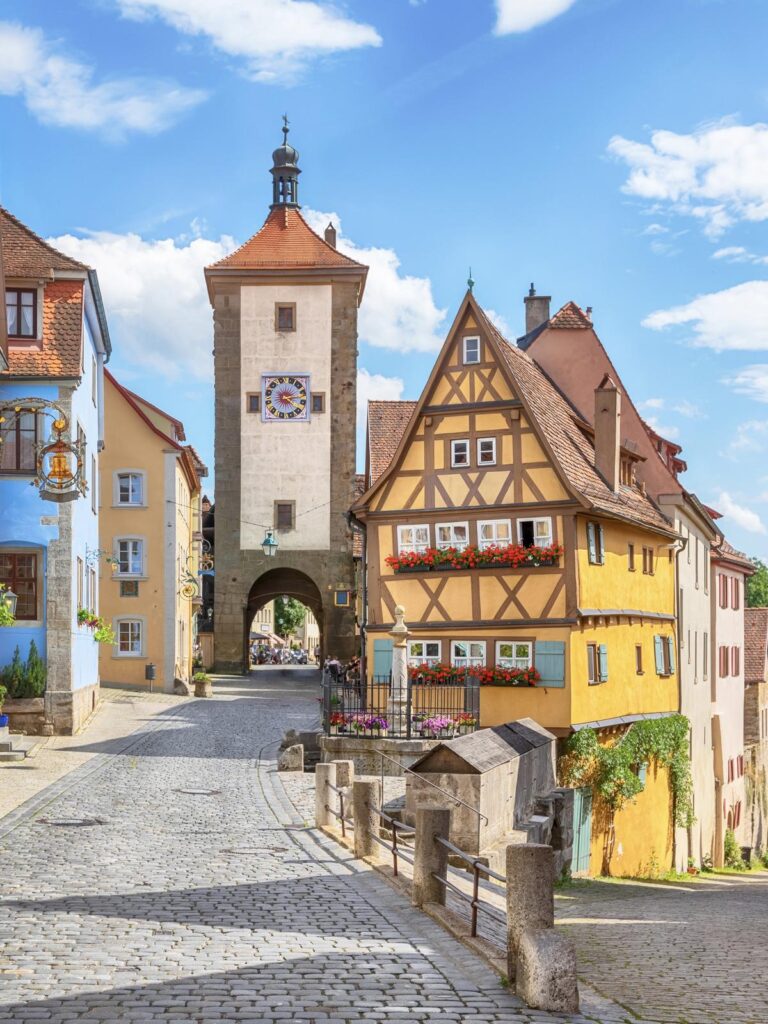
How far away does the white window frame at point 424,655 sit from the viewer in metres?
29.5

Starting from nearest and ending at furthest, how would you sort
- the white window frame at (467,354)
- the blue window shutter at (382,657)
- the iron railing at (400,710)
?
the iron railing at (400,710)
the white window frame at (467,354)
the blue window shutter at (382,657)

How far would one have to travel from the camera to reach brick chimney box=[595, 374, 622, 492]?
31.6 meters

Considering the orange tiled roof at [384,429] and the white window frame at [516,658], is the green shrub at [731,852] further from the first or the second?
the white window frame at [516,658]

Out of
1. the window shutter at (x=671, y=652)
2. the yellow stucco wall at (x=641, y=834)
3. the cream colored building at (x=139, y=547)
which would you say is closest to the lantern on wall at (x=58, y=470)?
the yellow stucco wall at (x=641, y=834)

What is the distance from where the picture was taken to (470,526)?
97.0 feet

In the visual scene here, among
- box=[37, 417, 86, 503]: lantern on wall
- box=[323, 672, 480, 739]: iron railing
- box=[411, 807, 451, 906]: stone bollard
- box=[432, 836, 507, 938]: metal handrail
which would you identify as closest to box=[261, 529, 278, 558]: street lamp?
box=[323, 672, 480, 739]: iron railing

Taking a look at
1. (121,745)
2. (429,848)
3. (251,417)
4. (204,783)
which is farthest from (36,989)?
(251,417)

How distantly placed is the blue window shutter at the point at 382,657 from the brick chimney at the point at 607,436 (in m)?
6.46

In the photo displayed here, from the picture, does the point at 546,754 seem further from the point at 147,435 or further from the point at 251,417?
the point at 251,417

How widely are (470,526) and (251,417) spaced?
1074 inches

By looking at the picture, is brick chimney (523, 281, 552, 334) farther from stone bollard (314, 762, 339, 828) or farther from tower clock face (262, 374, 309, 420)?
stone bollard (314, 762, 339, 828)

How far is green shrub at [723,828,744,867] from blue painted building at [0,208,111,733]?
22427mm

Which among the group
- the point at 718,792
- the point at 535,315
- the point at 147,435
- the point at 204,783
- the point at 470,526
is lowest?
the point at 718,792

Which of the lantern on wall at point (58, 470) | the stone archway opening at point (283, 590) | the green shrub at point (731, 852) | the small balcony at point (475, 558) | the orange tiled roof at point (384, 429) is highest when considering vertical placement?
the orange tiled roof at point (384, 429)
